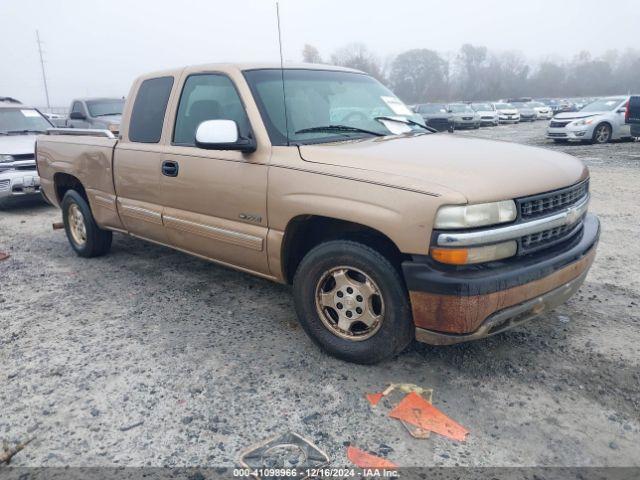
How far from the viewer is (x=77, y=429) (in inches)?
101

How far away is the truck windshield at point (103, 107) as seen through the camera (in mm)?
13258

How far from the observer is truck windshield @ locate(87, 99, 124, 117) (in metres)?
13.3

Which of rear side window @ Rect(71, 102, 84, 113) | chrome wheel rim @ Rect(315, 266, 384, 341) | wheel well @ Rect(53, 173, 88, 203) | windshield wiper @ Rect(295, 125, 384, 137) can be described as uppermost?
rear side window @ Rect(71, 102, 84, 113)

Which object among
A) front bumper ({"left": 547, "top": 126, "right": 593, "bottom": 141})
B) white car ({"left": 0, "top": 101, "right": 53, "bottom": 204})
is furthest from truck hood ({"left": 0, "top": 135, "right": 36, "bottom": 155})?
front bumper ({"left": 547, "top": 126, "right": 593, "bottom": 141})

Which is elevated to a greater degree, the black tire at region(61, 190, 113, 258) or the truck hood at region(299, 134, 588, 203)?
the truck hood at region(299, 134, 588, 203)

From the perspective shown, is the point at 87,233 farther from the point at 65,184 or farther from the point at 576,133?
the point at 576,133

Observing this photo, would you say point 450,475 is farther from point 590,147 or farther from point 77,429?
point 590,147

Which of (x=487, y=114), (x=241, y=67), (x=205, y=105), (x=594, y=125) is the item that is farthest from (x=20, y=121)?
(x=487, y=114)

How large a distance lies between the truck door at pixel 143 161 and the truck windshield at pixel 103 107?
9.73m

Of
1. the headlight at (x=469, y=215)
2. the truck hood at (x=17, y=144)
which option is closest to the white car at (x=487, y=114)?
the truck hood at (x=17, y=144)

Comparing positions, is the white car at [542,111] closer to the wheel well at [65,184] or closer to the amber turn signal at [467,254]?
the wheel well at [65,184]

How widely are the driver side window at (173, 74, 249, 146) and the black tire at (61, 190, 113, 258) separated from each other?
1789 mm

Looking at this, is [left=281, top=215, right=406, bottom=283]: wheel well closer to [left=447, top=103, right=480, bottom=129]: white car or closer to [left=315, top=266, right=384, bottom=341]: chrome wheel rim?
[left=315, top=266, right=384, bottom=341]: chrome wheel rim

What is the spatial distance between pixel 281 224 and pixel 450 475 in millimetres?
1691
